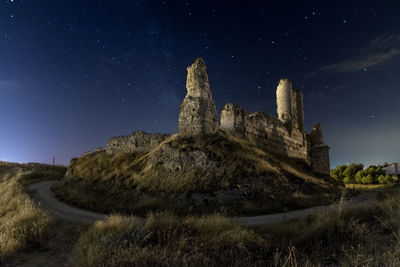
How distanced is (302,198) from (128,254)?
39.6 ft

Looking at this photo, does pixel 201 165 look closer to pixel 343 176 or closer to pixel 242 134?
pixel 242 134

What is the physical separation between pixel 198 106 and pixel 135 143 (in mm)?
8583

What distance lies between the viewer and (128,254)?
4.28 metres

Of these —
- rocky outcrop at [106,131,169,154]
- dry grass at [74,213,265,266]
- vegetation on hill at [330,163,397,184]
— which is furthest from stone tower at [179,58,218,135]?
vegetation on hill at [330,163,397,184]

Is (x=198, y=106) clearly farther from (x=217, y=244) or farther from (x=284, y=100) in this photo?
(x=284, y=100)

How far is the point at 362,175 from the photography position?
36.3 m

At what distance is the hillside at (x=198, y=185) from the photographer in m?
12.1

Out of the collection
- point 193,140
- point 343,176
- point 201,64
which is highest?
point 201,64

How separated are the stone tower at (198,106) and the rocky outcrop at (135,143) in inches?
162

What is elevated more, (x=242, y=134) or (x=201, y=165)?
(x=242, y=134)

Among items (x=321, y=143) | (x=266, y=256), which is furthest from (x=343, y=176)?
(x=266, y=256)

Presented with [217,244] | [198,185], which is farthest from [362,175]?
[217,244]

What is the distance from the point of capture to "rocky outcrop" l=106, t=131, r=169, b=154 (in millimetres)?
21141

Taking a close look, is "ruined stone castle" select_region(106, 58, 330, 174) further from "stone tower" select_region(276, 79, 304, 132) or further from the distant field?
the distant field
